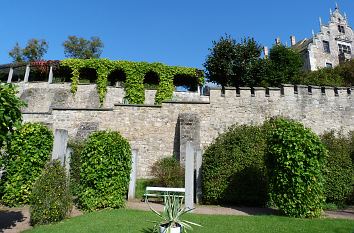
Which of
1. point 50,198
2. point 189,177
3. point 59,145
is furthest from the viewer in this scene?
point 59,145

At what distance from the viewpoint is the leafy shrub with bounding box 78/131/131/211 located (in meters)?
9.13

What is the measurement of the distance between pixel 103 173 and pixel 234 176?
4.84 m

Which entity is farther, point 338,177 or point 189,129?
point 189,129

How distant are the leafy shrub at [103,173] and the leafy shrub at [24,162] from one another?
5.78ft

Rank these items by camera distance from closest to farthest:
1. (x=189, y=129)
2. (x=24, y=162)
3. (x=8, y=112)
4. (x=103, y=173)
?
(x=8, y=112) → (x=103, y=173) → (x=24, y=162) → (x=189, y=129)

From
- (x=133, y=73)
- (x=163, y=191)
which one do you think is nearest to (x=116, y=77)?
(x=133, y=73)

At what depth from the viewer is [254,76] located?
77.3 feet

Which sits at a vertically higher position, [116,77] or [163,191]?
[116,77]

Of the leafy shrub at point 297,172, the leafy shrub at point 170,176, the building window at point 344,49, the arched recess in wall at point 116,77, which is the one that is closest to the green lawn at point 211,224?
the leafy shrub at point 297,172

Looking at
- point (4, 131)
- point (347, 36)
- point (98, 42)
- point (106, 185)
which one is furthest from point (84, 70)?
point (347, 36)

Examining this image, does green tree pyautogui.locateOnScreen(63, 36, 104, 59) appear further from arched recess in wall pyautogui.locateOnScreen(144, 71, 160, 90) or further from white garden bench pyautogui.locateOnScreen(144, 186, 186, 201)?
white garden bench pyautogui.locateOnScreen(144, 186, 186, 201)

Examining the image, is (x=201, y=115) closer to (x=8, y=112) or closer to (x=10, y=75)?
(x=8, y=112)

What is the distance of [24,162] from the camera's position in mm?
9953

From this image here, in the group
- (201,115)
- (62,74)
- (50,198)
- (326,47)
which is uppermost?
(326,47)
